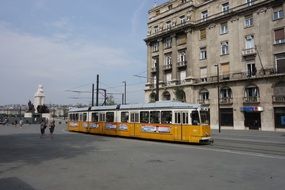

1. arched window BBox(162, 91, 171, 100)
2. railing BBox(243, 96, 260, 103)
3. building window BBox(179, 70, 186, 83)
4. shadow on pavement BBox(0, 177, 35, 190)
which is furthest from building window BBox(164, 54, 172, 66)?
shadow on pavement BBox(0, 177, 35, 190)

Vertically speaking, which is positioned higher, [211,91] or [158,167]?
[211,91]

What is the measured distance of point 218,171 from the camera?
1023cm

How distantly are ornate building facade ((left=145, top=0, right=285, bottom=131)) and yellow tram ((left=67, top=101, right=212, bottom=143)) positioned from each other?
40.5 ft

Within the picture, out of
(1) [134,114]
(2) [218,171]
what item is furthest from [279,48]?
(2) [218,171]

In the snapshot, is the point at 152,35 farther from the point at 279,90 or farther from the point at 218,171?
the point at 218,171

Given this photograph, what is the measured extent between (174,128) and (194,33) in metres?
32.4

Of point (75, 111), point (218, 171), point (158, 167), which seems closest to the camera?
point (218, 171)

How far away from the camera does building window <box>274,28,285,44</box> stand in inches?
1546

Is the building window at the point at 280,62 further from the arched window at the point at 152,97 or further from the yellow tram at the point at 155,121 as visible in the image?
the arched window at the point at 152,97

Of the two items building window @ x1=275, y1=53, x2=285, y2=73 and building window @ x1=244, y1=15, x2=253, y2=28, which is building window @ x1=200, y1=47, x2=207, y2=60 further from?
building window @ x1=275, y1=53, x2=285, y2=73

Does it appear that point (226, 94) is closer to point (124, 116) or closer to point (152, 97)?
point (152, 97)

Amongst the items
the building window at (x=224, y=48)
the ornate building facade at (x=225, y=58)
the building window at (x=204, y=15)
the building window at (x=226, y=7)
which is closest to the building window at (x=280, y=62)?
the ornate building facade at (x=225, y=58)

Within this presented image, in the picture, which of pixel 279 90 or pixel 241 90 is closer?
pixel 279 90

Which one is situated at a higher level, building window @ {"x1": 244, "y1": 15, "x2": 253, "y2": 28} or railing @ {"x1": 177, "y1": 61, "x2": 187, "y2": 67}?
building window @ {"x1": 244, "y1": 15, "x2": 253, "y2": 28}
